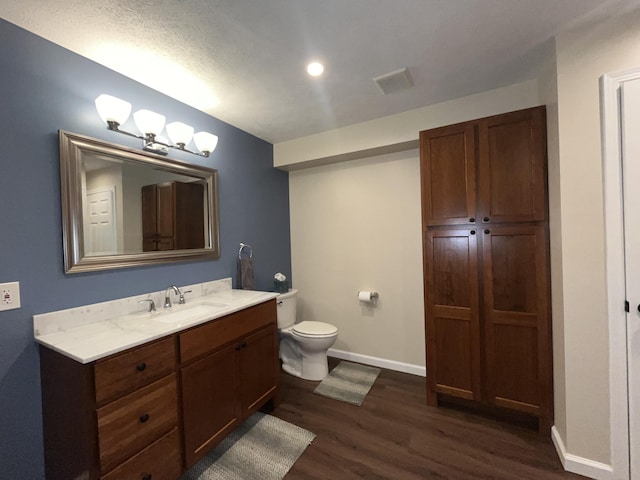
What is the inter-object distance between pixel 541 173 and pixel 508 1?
3.18 ft

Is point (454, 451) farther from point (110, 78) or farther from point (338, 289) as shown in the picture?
point (110, 78)

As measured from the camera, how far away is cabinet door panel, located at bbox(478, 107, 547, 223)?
168 cm

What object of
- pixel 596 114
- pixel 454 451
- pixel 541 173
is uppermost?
pixel 596 114

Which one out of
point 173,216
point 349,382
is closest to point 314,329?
point 349,382

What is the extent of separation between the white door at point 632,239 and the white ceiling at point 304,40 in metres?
0.52

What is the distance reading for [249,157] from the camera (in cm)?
261

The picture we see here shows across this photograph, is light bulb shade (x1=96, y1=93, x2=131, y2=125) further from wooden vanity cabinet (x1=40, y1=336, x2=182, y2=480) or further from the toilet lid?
the toilet lid

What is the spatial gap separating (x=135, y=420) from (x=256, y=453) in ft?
2.59

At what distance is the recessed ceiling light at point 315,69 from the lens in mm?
1634

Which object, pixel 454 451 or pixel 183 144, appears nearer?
pixel 454 451

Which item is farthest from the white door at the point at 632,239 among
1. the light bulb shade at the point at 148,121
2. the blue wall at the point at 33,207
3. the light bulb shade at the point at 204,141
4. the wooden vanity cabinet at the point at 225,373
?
the blue wall at the point at 33,207

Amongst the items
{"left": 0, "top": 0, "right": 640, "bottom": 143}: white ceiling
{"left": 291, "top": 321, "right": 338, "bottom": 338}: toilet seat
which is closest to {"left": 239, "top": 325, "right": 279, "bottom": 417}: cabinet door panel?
{"left": 291, "top": 321, "right": 338, "bottom": 338}: toilet seat

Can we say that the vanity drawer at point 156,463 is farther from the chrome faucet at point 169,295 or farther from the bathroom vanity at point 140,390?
the chrome faucet at point 169,295

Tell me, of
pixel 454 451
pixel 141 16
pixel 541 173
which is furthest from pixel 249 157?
pixel 454 451
